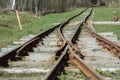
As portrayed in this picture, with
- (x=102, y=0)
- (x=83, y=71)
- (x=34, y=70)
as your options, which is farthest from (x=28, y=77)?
(x=102, y=0)

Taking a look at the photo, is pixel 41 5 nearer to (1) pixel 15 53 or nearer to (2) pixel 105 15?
(2) pixel 105 15

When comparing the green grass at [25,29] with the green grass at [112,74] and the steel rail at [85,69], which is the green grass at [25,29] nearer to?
the steel rail at [85,69]

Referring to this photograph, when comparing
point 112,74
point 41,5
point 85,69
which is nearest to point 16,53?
point 85,69

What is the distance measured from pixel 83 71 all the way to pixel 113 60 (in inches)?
66.9

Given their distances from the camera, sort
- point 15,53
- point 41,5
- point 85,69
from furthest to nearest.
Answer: point 41,5 → point 15,53 → point 85,69

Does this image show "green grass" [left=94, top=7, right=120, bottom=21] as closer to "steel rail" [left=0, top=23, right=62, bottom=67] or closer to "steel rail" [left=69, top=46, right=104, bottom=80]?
"steel rail" [left=0, top=23, right=62, bottom=67]

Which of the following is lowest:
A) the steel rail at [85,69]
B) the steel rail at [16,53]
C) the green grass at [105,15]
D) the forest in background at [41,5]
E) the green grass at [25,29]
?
the forest in background at [41,5]

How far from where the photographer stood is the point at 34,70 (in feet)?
23.6

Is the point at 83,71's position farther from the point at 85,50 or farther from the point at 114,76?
the point at 85,50

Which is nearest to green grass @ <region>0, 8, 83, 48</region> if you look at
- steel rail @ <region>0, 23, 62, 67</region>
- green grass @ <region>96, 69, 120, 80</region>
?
steel rail @ <region>0, 23, 62, 67</region>

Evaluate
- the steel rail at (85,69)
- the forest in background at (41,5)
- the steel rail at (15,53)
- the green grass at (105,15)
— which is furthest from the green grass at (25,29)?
the forest in background at (41,5)

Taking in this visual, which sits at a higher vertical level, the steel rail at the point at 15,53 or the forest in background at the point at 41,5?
the steel rail at the point at 15,53

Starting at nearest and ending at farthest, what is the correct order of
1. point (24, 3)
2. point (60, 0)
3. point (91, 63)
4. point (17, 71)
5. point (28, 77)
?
1. point (28, 77)
2. point (17, 71)
3. point (91, 63)
4. point (24, 3)
5. point (60, 0)

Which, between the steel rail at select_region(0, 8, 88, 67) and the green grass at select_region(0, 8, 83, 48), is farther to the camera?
the green grass at select_region(0, 8, 83, 48)
